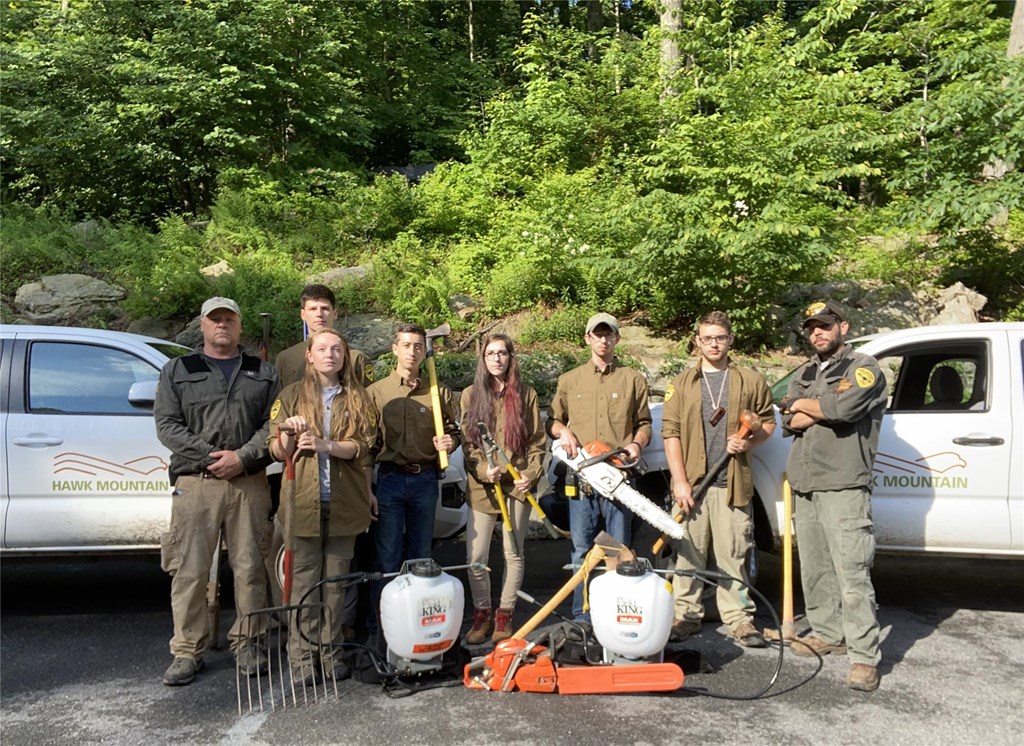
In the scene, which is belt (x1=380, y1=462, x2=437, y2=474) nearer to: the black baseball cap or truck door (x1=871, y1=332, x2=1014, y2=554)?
the black baseball cap

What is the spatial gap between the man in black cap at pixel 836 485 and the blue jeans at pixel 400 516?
2.14m

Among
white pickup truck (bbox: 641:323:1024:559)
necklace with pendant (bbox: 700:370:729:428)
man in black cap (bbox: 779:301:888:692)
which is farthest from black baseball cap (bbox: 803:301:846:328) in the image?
white pickup truck (bbox: 641:323:1024:559)

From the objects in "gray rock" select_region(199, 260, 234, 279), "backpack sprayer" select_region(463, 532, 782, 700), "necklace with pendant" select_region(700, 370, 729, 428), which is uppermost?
"gray rock" select_region(199, 260, 234, 279)

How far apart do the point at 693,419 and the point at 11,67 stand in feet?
46.4

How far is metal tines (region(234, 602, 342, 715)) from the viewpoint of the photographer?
418 centimetres

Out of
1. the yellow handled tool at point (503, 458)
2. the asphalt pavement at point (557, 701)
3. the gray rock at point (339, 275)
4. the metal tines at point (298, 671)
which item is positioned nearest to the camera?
the asphalt pavement at point (557, 701)

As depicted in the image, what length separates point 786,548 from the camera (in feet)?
16.6

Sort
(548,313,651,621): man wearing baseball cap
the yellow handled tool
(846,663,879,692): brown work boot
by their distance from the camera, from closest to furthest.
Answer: (846,663,879,692): brown work boot, the yellow handled tool, (548,313,651,621): man wearing baseball cap

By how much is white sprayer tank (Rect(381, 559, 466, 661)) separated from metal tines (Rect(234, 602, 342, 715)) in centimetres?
41

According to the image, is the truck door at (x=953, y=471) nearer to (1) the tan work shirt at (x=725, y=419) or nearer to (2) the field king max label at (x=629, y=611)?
(1) the tan work shirt at (x=725, y=419)

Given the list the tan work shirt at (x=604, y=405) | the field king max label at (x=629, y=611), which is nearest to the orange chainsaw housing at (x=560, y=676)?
the field king max label at (x=629, y=611)


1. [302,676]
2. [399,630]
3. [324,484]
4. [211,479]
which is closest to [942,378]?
[399,630]

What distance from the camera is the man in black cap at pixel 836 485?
452 centimetres

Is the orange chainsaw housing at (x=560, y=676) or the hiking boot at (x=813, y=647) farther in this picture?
the hiking boot at (x=813, y=647)
